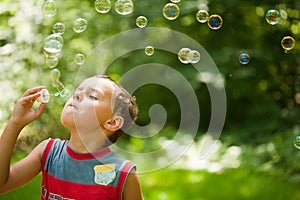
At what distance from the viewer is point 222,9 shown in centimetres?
485

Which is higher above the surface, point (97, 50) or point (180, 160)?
point (97, 50)

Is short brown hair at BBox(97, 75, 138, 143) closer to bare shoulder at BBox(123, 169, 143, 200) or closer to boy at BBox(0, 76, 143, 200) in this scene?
boy at BBox(0, 76, 143, 200)

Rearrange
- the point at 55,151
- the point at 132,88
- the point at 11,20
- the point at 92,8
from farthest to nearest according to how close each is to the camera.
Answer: the point at 132,88 < the point at 92,8 < the point at 11,20 < the point at 55,151

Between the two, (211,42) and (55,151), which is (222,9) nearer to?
(211,42)

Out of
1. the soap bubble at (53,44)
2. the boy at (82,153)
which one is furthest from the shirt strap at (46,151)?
the soap bubble at (53,44)

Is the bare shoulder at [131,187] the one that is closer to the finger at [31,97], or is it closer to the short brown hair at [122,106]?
the short brown hair at [122,106]

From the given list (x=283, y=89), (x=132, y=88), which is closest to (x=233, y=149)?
(x=283, y=89)

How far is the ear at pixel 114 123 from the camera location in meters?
2.11

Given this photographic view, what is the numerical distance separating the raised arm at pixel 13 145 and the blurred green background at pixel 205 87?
63.9 inches

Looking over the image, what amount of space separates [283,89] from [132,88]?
1344 mm

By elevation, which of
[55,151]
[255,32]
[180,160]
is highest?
[255,32]

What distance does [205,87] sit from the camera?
18.3 ft

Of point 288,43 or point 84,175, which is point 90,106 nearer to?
point 84,175

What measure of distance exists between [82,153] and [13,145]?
23 cm
